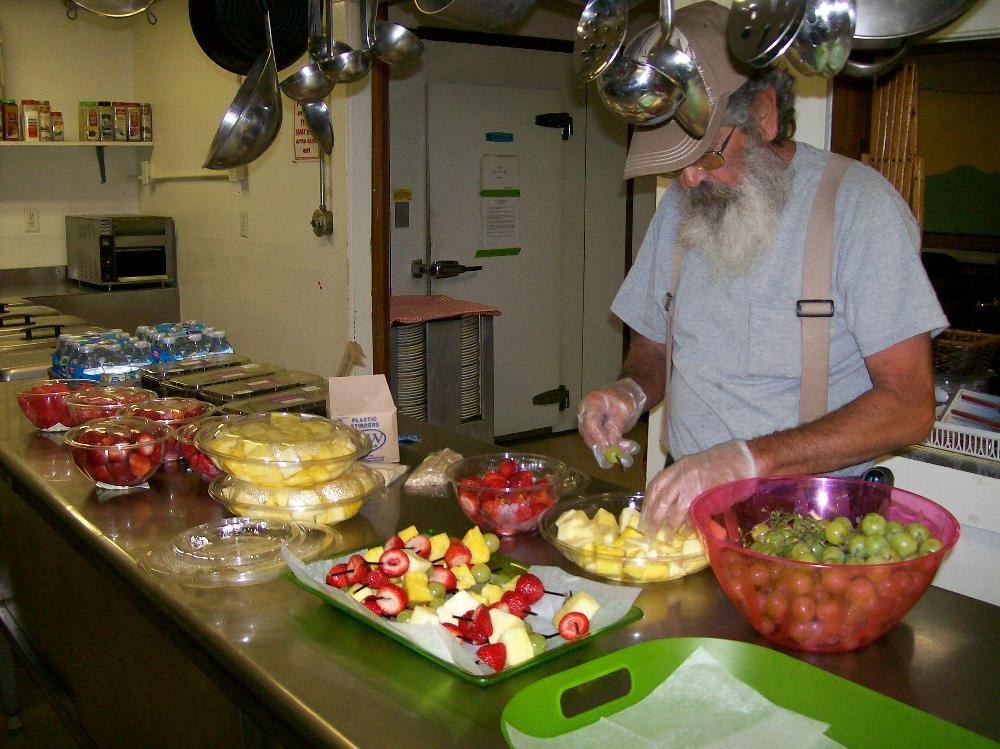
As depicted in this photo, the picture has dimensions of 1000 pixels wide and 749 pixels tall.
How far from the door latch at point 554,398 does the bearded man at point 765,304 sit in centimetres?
364

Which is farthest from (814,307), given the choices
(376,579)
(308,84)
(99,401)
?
(99,401)

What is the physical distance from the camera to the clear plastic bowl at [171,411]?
2.29m

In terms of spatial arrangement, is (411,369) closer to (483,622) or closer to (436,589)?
(436,589)

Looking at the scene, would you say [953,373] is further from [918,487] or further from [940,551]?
[940,551]

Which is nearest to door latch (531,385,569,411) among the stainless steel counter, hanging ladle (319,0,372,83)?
hanging ladle (319,0,372,83)

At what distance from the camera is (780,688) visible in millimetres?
1212

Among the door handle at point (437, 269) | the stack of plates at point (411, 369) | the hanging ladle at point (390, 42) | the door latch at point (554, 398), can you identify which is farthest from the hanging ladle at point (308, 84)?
the door latch at point (554, 398)

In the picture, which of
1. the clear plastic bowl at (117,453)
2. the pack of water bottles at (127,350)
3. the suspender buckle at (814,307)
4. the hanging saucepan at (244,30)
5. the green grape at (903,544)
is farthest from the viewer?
the pack of water bottles at (127,350)

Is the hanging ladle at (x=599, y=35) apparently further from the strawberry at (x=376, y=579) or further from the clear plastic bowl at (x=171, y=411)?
the clear plastic bowl at (x=171, y=411)

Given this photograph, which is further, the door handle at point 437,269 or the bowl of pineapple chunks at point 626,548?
the door handle at point 437,269

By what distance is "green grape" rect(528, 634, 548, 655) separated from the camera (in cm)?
133

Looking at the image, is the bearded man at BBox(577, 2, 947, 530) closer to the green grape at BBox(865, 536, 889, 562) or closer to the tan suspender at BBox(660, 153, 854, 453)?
the tan suspender at BBox(660, 153, 854, 453)

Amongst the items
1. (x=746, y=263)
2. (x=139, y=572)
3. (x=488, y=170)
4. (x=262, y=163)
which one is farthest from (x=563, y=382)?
(x=139, y=572)

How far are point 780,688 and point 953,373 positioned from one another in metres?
1.76
